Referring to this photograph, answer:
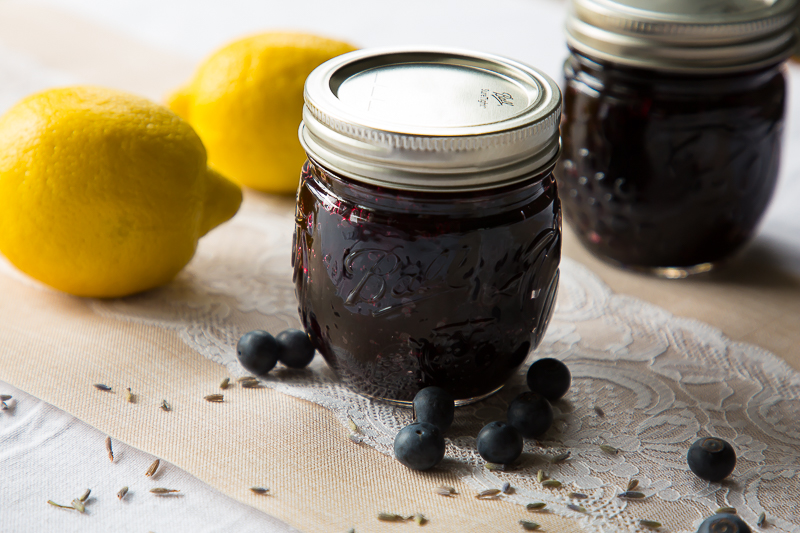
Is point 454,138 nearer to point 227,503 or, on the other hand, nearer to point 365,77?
point 365,77

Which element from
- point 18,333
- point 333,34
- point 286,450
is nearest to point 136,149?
point 18,333

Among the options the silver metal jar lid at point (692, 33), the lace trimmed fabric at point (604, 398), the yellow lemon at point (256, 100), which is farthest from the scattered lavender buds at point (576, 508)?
the yellow lemon at point (256, 100)

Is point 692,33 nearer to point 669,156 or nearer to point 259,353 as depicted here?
point 669,156

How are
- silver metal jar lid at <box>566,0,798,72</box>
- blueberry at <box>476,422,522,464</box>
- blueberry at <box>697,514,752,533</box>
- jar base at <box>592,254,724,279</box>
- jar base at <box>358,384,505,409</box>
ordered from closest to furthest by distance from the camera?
blueberry at <box>697,514,752,533</box> → blueberry at <box>476,422,522,464</box> → jar base at <box>358,384,505,409</box> → silver metal jar lid at <box>566,0,798,72</box> → jar base at <box>592,254,724,279</box>

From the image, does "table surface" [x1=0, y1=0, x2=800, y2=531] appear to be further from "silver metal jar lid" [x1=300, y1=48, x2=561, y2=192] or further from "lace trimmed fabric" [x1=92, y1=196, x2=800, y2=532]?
"silver metal jar lid" [x1=300, y1=48, x2=561, y2=192]

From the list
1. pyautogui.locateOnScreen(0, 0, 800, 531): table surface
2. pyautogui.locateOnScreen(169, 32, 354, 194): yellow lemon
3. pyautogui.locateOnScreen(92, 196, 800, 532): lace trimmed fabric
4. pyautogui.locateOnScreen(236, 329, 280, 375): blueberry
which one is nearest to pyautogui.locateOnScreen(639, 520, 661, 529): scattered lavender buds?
pyautogui.locateOnScreen(92, 196, 800, 532): lace trimmed fabric
